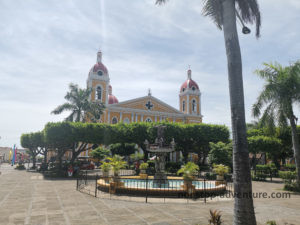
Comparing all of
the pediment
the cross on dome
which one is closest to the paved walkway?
the pediment

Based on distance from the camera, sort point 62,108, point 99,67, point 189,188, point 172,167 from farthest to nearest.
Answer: point 99,67
point 62,108
point 172,167
point 189,188

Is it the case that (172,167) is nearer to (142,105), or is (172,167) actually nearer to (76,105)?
(76,105)

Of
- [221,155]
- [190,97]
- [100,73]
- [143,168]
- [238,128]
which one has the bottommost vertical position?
[143,168]

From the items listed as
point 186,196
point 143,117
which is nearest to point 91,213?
point 186,196

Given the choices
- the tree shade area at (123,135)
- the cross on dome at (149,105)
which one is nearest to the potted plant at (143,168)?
the tree shade area at (123,135)

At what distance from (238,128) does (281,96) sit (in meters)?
10.5

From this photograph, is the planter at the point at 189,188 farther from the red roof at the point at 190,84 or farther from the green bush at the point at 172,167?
the red roof at the point at 190,84

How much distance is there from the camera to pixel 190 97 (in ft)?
173

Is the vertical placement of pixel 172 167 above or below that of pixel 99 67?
below

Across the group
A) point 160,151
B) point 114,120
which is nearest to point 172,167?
point 160,151

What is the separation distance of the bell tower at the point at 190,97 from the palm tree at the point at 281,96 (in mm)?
37879

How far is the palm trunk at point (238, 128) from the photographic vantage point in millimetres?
4742

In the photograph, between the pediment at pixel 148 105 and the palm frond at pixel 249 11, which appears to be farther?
the pediment at pixel 148 105

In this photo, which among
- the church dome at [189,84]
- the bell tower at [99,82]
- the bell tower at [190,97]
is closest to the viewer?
the bell tower at [99,82]
